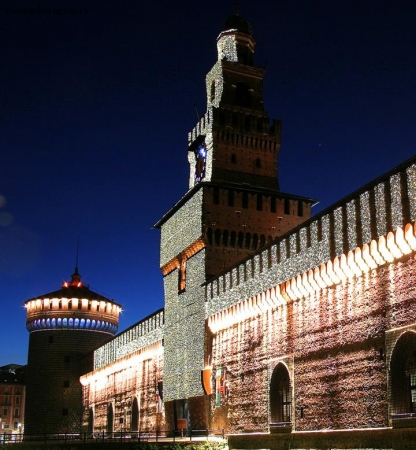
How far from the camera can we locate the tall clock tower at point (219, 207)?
2986 centimetres

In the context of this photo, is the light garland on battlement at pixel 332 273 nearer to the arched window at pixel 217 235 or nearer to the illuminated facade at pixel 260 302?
the illuminated facade at pixel 260 302

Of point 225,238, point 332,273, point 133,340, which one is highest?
point 225,238

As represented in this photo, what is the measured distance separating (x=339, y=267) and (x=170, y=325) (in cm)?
1529

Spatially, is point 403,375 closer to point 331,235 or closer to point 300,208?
point 331,235

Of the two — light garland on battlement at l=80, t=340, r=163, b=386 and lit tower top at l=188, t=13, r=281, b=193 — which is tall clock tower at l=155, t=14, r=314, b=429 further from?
light garland on battlement at l=80, t=340, r=163, b=386

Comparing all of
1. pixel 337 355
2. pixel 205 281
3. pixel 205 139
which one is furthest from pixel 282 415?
pixel 205 139

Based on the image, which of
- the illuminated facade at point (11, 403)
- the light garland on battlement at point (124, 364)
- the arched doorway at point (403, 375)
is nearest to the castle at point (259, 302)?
the arched doorway at point (403, 375)

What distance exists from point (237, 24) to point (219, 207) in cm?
1140

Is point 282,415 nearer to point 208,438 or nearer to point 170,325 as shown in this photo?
point 208,438

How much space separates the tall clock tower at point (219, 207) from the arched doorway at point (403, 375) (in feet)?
40.7

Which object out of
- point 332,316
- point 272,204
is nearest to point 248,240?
point 272,204

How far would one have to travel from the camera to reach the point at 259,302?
23.9 m

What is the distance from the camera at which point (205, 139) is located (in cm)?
3431

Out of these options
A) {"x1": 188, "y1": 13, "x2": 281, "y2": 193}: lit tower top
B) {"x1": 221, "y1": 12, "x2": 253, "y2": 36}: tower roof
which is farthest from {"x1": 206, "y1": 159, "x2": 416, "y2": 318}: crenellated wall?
{"x1": 221, "y1": 12, "x2": 253, "y2": 36}: tower roof
